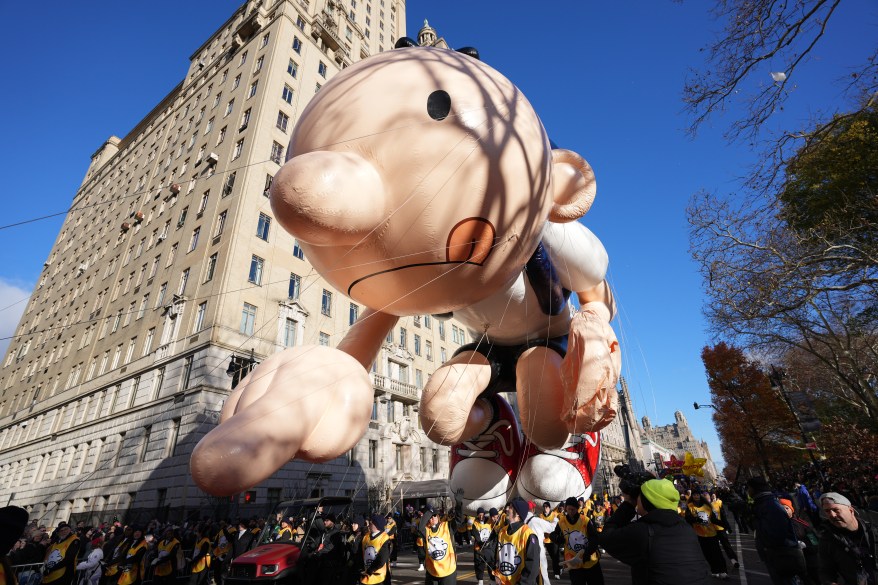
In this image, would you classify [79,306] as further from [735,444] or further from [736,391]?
[735,444]

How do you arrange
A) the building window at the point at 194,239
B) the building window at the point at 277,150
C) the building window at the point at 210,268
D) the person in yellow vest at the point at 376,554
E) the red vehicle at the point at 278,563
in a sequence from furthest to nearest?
1. the building window at the point at 277,150
2. the building window at the point at 194,239
3. the building window at the point at 210,268
4. the red vehicle at the point at 278,563
5. the person in yellow vest at the point at 376,554

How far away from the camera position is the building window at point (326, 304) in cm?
2170

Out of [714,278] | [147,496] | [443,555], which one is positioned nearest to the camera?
[443,555]

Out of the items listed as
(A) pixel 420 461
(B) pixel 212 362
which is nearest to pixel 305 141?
(B) pixel 212 362

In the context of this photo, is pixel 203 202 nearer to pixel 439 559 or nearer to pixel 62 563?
pixel 62 563

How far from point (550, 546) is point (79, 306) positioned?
1427 inches

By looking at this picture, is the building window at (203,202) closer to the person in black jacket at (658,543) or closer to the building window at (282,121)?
the building window at (282,121)

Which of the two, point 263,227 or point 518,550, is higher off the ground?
point 263,227

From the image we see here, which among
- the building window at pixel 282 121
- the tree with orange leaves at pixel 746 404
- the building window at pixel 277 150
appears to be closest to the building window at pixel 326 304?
the building window at pixel 277 150

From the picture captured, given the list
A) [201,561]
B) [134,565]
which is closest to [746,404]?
[201,561]

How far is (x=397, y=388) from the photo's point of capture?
81.3 ft

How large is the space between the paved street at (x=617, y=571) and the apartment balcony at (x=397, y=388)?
992 cm

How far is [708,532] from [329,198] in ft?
30.2

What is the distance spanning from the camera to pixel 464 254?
235 centimetres
